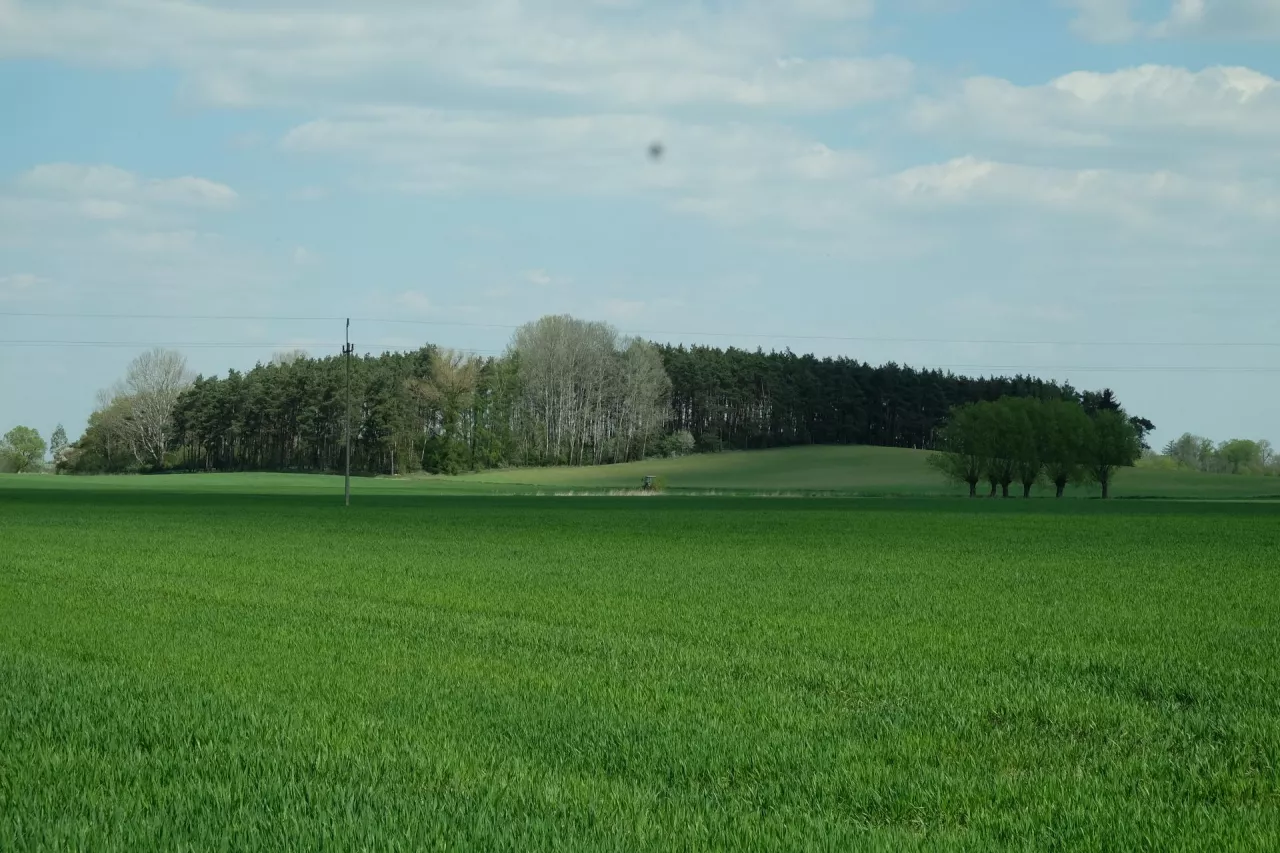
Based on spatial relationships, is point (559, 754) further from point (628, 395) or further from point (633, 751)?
point (628, 395)

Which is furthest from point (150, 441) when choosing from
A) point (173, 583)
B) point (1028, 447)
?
point (173, 583)

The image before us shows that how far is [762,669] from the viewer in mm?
13641

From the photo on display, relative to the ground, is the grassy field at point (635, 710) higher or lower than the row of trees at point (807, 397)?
lower

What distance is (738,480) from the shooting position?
124m

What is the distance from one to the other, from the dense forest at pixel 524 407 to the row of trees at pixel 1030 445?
16910 mm

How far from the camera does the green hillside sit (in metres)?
112

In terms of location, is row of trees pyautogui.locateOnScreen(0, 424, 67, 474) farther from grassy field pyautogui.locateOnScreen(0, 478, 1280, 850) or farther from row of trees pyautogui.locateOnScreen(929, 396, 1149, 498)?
grassy field pyautogui.locateOnScreen(0, 478, 1280, 850)

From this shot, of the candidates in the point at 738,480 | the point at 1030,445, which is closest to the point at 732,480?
the point at 738,480

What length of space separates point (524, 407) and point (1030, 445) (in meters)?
55.7

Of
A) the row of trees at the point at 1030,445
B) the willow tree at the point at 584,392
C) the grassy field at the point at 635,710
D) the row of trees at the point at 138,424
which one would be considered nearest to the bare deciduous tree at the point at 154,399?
the row of trees at the point at 138,424

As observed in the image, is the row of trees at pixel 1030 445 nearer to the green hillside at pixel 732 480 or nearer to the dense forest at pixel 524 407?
the green hillside at pixel 732 480

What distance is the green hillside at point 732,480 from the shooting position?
11150cm

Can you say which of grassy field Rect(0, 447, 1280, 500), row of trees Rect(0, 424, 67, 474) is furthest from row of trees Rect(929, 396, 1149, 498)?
row of trees Rect(0, 424, 67, 474)

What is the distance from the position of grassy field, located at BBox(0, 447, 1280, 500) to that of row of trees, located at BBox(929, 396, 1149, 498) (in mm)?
3631
